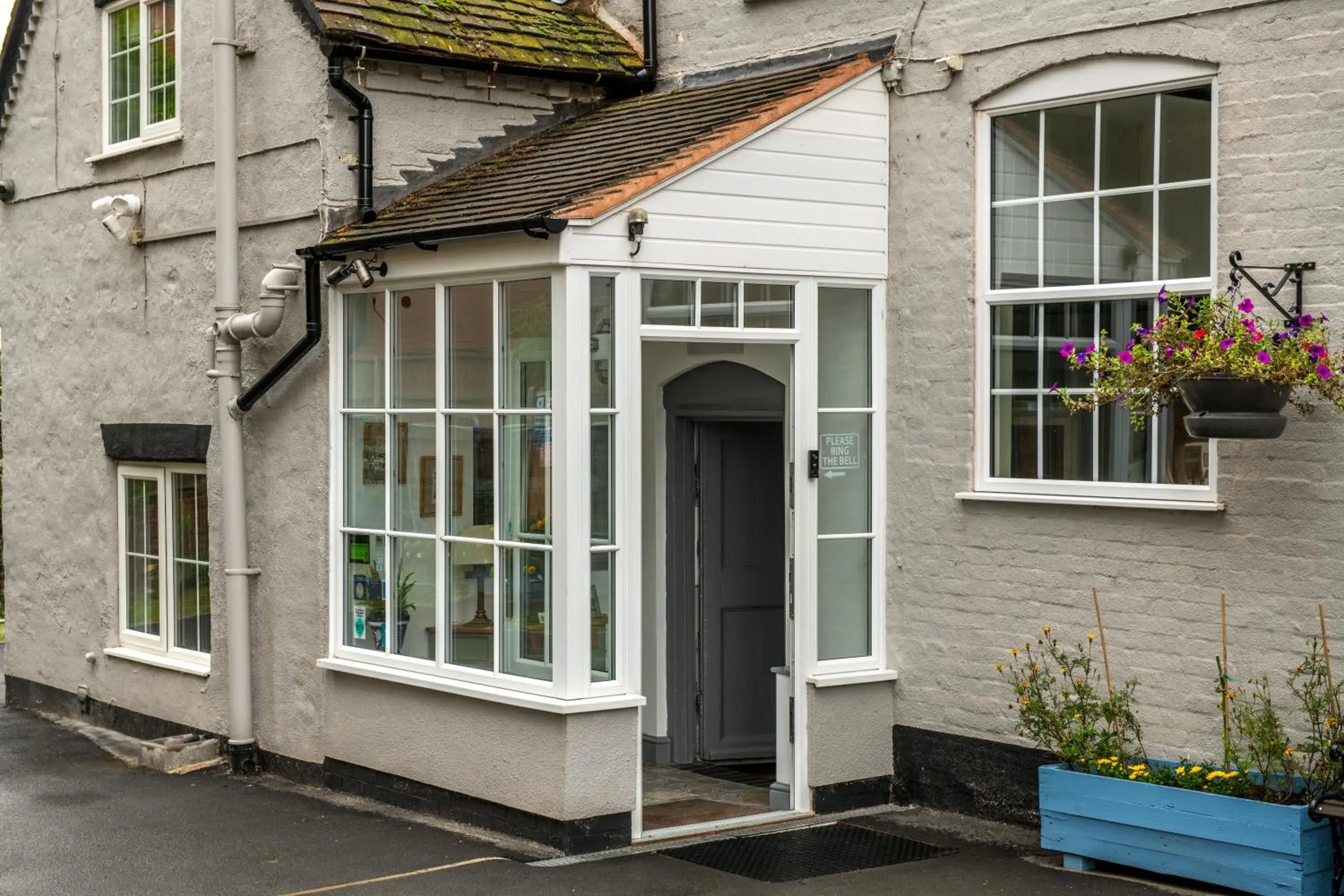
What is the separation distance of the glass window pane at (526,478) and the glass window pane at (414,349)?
806 mm

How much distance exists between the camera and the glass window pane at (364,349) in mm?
10047

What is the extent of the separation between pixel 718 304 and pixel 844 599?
1846mm

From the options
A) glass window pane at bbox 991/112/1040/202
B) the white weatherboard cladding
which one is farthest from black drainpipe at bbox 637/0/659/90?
glass window pane at bbox 991/112/1040/202

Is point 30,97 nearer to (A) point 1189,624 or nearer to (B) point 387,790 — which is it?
(B) point 387,790

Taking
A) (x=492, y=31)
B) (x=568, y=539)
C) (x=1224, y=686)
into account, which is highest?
(x=492, y=31)

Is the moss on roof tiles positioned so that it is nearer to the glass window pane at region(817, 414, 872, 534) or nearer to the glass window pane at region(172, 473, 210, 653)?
the glass window pane at region(817, 414, 872, 534)

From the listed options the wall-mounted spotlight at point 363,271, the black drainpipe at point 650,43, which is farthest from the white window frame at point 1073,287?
the wall-mounted spotlight at point 363,271

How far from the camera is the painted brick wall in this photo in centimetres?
773

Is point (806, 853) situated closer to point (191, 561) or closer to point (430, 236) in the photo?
point (430, 236)

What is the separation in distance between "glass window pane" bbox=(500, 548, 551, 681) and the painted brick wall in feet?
6.71

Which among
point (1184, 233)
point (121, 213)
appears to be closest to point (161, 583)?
point (121, 213)

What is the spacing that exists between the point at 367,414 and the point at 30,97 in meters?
5.58

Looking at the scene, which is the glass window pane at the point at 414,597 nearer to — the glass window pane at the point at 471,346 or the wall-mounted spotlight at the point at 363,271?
the glass window pane at the point at 471,346

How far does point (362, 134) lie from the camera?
1022 centimetres
